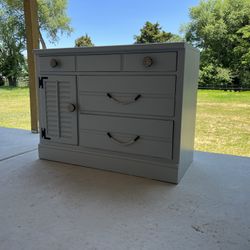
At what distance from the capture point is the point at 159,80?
137 cm

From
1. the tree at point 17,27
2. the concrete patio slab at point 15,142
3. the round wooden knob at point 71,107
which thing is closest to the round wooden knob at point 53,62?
the round wooden knob at point 71,107

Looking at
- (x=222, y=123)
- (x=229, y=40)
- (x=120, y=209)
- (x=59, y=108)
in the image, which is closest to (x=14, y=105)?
(x=59, y=108)

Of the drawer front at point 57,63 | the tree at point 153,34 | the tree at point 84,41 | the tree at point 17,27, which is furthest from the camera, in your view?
the tree at point 17,27

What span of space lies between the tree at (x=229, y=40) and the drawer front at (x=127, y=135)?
3.44ft

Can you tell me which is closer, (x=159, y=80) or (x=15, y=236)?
(x=15, y=236)

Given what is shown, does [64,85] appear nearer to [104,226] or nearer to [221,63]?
[104,226]

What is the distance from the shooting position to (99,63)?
1.51 metres

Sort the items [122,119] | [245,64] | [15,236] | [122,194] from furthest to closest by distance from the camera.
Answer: [245,64] → [122,119] → [122,194] → [15,236]

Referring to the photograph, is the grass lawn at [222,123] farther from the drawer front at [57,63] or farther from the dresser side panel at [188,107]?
the drawer front at [57,63]

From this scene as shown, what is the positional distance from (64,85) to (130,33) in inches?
50.9

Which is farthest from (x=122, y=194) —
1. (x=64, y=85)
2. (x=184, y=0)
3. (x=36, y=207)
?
(x=184, y=0)

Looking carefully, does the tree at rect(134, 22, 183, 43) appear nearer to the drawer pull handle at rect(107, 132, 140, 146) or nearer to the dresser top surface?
the dresser top surface

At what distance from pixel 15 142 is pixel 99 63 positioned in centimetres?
132

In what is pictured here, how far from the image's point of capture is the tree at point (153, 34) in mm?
2527
